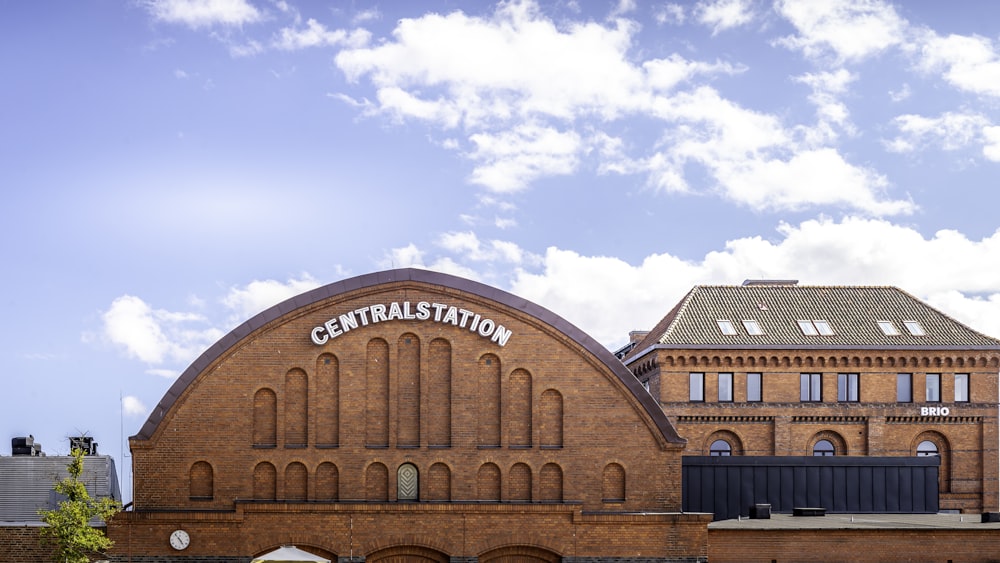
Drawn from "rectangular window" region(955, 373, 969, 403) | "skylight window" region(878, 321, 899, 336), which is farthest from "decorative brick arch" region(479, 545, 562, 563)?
"rectangular window" region(955, 373, 969, 403)

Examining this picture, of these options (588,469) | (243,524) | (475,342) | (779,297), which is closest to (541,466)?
(588,469)

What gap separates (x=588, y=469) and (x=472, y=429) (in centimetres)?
408

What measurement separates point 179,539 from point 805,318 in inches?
1457

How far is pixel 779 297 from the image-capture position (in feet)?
217

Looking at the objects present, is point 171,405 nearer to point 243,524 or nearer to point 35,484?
point 243,524

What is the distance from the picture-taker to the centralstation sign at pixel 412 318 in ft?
132

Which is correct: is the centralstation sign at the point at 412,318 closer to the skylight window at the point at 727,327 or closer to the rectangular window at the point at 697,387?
the rectangular window at the point at 697,387

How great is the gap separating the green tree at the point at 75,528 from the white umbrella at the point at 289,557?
494cm

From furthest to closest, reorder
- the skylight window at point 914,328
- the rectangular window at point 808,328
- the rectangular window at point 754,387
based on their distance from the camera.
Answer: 1. the skylight window at point 914,328
2. the rectangular window at point 808,328
3. the rectangular window at point 754,387

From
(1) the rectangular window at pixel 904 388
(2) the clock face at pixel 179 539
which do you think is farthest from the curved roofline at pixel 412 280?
(1) the rectangular window at pixel 904 388

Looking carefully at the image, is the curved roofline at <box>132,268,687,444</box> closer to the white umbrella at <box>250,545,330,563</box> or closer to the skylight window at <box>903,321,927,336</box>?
the white umbrella at <box>250,545,330,563</box>

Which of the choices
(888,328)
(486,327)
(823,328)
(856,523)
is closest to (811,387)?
(823,328)

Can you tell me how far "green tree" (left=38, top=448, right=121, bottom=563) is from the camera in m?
37.9

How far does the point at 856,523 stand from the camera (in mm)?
42969
